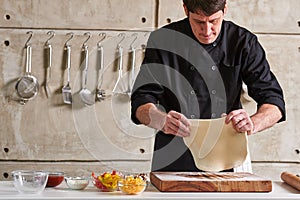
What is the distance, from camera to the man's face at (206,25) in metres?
2.41

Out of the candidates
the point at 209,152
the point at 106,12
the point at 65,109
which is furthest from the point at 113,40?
the point at 209,152

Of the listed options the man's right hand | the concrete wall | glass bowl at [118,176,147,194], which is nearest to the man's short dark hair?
the man's right hand

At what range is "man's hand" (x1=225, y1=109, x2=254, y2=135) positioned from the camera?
2.17 m

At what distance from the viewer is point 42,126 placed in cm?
333

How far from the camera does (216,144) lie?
88.3 inches

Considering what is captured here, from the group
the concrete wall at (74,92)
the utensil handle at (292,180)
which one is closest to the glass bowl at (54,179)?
the utensil handle at (292,180)

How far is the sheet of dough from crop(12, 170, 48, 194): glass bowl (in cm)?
57

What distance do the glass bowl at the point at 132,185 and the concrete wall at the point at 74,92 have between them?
141 centimetres

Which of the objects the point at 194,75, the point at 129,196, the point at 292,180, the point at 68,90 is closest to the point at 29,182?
the point at 129,196

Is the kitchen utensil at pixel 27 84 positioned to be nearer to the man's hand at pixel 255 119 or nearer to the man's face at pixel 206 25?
the man's face at pixel 206 25

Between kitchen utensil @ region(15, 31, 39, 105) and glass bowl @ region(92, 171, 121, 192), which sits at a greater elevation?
kitchen utensil @ region(15, 31, 39, 105)

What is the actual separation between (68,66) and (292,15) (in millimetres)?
1179

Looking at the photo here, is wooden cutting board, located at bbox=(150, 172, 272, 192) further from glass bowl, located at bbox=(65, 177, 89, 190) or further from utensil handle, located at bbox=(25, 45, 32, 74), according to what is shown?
utensil handle, located at bbox=(25, 45, 32, 74)

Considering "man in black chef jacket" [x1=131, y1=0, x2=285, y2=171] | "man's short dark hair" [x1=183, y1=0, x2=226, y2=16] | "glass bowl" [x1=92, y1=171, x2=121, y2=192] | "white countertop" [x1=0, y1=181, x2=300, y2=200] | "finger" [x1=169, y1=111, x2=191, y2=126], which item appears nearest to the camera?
"white countertop" [x1=0, y1=181, x2=300, y2=200]
